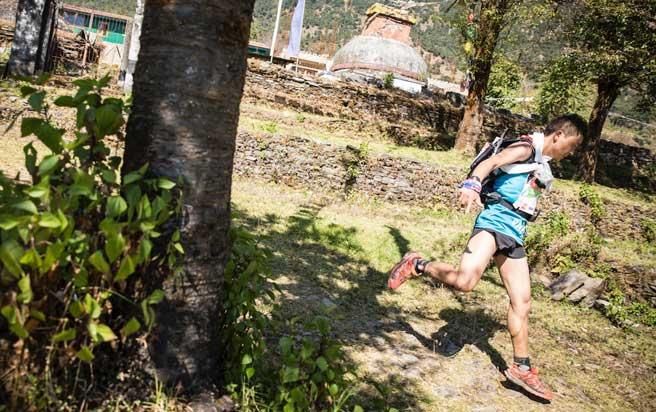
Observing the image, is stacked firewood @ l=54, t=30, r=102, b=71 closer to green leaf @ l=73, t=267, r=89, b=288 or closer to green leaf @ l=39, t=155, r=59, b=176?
green leaf @ l=39, t=155, r=59, b=176

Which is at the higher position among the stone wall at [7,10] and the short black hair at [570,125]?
the stone wall at [7,10]

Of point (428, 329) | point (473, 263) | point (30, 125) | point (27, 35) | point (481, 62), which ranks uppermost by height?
point (481, 62)

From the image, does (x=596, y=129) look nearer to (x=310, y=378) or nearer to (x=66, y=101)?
(x=310, y=378)

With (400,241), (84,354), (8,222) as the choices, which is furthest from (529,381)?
(400,241)

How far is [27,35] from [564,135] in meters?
11.4

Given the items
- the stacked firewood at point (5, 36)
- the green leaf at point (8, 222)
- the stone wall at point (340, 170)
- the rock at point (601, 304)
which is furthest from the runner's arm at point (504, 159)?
the stacked firewood at point (5, 36)

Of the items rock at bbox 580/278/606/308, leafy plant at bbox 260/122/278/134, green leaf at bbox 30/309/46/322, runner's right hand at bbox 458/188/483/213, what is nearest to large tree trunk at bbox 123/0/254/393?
green leaf at bbox 30/309/46/322

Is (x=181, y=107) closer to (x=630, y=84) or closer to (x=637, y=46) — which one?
(x=637, y=46)

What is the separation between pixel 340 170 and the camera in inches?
360

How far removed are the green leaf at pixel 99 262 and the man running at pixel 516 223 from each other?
8.45ft

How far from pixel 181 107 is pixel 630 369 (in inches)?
182

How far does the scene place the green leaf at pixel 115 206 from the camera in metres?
1.50

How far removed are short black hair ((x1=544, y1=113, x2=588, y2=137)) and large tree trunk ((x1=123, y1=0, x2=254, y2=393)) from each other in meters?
2.61

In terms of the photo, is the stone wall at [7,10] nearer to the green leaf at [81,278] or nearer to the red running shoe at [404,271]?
the red running shoe at [404,271]
